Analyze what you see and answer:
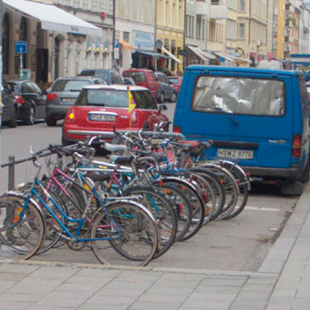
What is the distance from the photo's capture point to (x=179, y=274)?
26.4 ft

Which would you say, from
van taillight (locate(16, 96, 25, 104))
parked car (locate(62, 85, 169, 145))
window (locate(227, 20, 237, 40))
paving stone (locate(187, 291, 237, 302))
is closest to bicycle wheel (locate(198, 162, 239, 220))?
paving stone (locate(187, 291, 237, 302))

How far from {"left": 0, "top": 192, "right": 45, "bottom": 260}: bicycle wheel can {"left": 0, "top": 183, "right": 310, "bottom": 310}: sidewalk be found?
21.8 inches

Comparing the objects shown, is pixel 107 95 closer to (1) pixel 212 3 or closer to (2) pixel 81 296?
(2) pixel 81 296

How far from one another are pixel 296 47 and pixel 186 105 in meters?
146

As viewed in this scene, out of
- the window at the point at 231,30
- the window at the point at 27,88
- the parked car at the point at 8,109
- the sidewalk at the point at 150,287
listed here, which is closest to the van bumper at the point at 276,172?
the sidewalk at the point at 150,287

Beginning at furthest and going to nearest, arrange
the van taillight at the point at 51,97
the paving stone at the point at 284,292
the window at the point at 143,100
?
the van taillight at the point at 51,97 < the window at the point at 143,100 < the paving stone at the point at 284,292

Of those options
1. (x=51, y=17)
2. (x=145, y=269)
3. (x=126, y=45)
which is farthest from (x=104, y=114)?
(x=126, y=45)

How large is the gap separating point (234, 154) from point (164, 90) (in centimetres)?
3962

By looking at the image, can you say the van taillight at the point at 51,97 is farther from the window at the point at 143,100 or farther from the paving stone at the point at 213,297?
the paving stone at the point at 213,297

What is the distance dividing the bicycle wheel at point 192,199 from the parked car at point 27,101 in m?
20.9

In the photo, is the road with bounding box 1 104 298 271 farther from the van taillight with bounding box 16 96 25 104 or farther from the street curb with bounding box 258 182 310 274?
the van taillight with bounding box 16 96 25 104

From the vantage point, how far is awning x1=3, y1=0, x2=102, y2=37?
4194 centimetres

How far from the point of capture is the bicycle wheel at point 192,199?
10188 millimetres

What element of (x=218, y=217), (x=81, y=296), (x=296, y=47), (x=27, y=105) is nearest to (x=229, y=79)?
(x=218, y=217)
